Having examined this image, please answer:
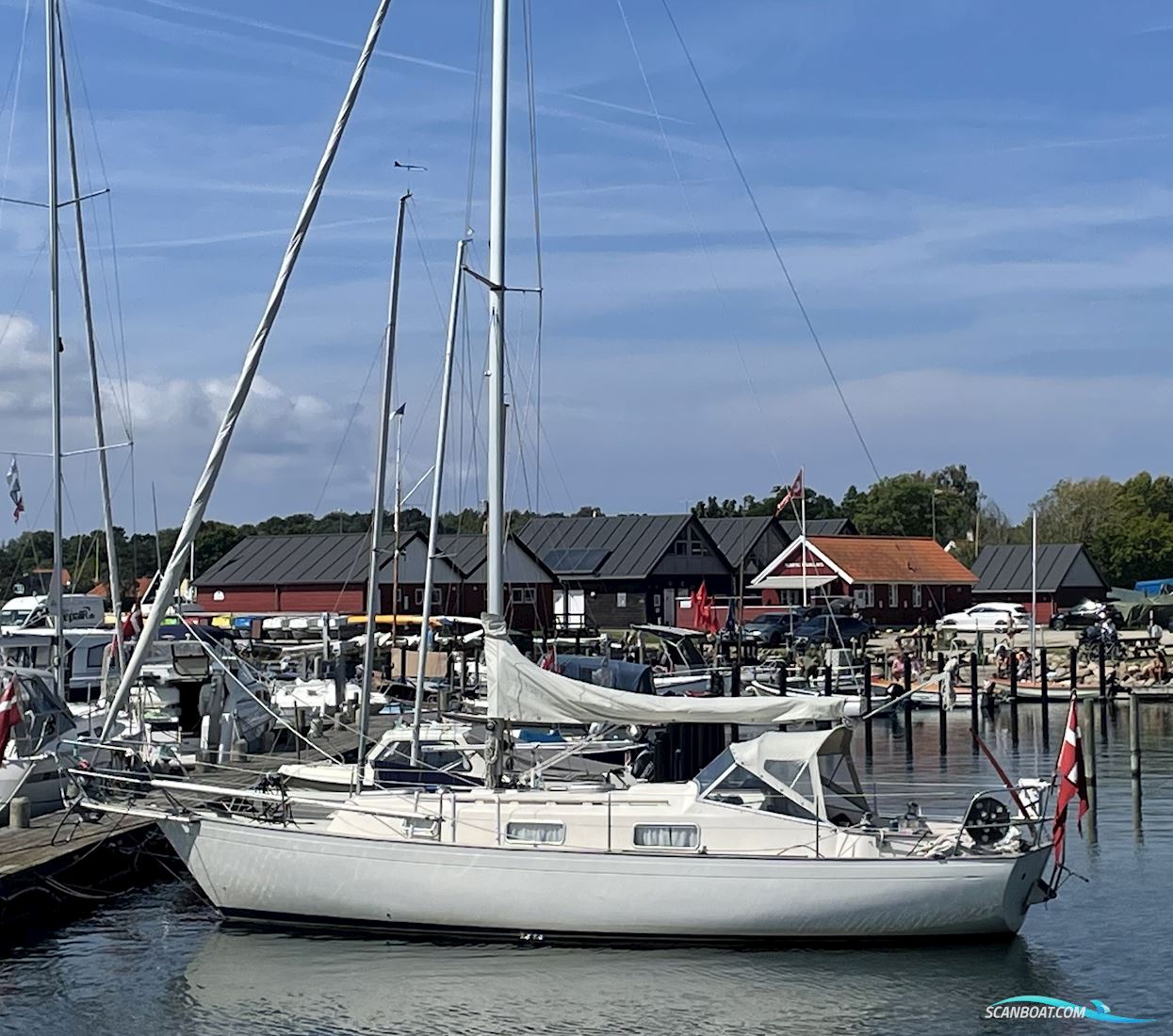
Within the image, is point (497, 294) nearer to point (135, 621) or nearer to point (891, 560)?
point (135, 621)

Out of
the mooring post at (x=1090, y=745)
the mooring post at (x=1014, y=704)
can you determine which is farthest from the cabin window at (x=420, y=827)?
the mooring post at (x=1014, y=704)

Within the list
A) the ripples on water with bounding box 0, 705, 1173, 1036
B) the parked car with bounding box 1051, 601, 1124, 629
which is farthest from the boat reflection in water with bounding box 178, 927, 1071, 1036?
the parked car with bounding box 1051, 601, 1124, 629

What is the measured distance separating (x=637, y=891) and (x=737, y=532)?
8760 centimetres

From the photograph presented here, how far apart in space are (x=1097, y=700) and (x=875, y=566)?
3404 centimetres

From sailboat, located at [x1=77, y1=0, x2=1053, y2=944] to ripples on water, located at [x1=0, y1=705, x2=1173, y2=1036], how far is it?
1.29 feet

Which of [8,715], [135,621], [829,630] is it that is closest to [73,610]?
[135,621]

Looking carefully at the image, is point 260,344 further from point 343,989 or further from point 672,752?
point 672,752

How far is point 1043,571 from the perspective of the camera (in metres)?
93.7

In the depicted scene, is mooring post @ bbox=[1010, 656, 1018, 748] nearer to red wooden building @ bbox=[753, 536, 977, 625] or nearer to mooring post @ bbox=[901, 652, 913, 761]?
mooring post @ bbox=[901, 652, 913, 761]

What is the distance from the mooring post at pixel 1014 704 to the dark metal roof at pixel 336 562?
3079 centimetres

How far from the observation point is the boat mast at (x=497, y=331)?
2236 cm

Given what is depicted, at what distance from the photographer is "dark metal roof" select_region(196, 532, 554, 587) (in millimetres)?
85500
